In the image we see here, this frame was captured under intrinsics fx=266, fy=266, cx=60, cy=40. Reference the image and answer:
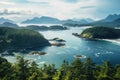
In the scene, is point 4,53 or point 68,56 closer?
point 68,56

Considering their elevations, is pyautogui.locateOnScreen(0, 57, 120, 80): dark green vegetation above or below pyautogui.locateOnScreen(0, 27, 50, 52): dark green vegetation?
above

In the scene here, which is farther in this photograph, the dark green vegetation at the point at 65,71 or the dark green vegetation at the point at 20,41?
the dark green vegetation at the point at 20,41

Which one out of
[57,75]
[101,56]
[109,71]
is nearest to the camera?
[57,75]

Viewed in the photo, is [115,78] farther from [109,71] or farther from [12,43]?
[12,43]

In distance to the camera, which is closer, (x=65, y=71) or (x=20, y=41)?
(x=65, y=71)

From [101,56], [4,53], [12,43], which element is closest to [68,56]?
[101,56]

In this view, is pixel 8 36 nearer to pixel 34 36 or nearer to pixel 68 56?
pixel 34 36

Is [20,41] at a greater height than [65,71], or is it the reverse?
[65,71]

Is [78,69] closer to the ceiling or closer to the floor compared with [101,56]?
closer to the ceiling

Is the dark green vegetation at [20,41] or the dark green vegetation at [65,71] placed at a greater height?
the dark green vegetation at [65,71]

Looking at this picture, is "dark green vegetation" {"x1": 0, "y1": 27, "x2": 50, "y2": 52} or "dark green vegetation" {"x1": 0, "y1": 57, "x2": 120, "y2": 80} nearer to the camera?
Result: "dark green vegetation" {"x1": 0, "y1": 57, "x2": 120, "y2": 80}

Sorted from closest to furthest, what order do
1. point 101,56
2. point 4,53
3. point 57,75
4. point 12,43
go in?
point 57,75, point 101,56, point 4,53, point 12,43
